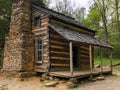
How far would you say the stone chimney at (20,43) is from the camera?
48.7ft

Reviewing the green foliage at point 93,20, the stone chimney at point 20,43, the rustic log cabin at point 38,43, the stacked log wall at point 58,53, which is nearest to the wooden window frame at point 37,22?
the rustic log cabin at point 38,43

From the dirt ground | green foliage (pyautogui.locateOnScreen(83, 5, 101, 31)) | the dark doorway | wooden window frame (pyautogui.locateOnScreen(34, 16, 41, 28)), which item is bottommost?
the dirt ground

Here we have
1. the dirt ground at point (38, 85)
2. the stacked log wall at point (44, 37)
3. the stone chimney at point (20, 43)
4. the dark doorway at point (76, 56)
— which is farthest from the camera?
the dark doorway at point (76, 56)

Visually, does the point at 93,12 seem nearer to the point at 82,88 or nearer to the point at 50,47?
the point at 50,47

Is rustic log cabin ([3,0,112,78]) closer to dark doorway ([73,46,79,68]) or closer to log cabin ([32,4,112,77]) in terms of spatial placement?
log cabin ([32,4,112,77])

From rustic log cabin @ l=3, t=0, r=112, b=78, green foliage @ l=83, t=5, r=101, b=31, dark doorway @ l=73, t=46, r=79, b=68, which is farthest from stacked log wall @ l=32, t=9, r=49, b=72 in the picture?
green foliage @ l=83, t=5, r=101, b=31

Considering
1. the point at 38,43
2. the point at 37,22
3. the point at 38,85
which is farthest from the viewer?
the point at 37,22

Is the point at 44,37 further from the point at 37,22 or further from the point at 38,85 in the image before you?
the point at 38,85

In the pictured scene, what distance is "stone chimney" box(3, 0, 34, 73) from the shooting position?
14852 millimetres

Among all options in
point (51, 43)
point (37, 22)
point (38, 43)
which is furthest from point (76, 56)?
point (37, 22)

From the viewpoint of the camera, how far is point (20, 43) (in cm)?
1500

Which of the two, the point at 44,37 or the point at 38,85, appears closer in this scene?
the point at 38,85

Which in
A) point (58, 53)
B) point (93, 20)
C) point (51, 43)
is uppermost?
point (93, 20)

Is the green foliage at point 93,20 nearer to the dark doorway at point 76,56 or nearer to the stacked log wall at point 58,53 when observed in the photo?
the dark doorway at point 76,56
